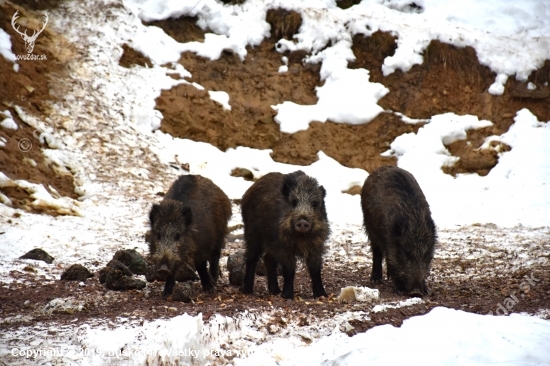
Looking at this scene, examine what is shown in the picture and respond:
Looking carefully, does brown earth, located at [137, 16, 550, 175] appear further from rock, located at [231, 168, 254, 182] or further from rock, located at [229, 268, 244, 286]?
rock, located at [229, 268, 244, 286]

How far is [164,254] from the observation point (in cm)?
716

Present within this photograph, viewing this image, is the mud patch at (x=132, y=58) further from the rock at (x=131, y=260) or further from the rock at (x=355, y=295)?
the rock at (x=355, y=295)

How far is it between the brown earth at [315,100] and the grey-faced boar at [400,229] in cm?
632

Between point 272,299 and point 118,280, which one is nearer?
point 272,299

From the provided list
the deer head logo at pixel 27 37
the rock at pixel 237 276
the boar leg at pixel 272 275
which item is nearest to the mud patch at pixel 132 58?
the deer head logo at pixel 27 37

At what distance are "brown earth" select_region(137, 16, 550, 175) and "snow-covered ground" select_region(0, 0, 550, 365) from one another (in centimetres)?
32

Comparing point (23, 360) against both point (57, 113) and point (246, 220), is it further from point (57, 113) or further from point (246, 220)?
point (57, 113)

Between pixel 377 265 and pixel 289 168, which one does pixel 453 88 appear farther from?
pixel 377 265

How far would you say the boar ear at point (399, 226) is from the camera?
316 inches

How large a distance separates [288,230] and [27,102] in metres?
8.83

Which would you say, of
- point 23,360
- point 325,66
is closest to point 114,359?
point 23,360

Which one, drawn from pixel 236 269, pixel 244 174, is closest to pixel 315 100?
pixel 244 174

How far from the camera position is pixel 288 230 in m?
7.41

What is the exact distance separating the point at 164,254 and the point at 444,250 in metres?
5.42
